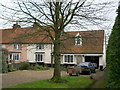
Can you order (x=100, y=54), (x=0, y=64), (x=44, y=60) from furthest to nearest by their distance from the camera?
(x=44, y=60) < (x=100, y=54) < (x=0, y=64)

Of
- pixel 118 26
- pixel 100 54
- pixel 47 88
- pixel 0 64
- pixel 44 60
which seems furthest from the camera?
pixel 44 60

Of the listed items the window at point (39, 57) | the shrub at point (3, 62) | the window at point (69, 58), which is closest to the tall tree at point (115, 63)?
the shrub at point (3, 62)

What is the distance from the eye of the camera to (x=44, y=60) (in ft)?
116

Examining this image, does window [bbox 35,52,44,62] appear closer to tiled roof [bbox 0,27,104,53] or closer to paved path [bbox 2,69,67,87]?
tiled roof [bbox 0,27,104,53]

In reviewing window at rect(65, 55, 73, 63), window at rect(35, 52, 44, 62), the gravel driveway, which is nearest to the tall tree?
the gravel driveway

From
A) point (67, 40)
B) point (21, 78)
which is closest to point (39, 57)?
point (21, 78)

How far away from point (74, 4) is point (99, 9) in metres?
1.92

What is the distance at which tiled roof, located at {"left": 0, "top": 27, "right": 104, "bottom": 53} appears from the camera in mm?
13095

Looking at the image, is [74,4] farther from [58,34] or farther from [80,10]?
[58,34]

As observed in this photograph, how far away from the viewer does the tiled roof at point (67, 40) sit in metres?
13.1

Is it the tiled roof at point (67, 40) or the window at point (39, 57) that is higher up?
the tiled roof at point (67, 40)

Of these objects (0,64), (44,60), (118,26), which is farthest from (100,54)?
(118,26)

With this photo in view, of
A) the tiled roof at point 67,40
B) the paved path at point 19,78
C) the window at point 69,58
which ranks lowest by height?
the paved path at point 19,78

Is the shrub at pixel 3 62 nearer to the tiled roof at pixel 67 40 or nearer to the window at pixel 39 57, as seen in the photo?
the tiled roof at pixel 67 40
